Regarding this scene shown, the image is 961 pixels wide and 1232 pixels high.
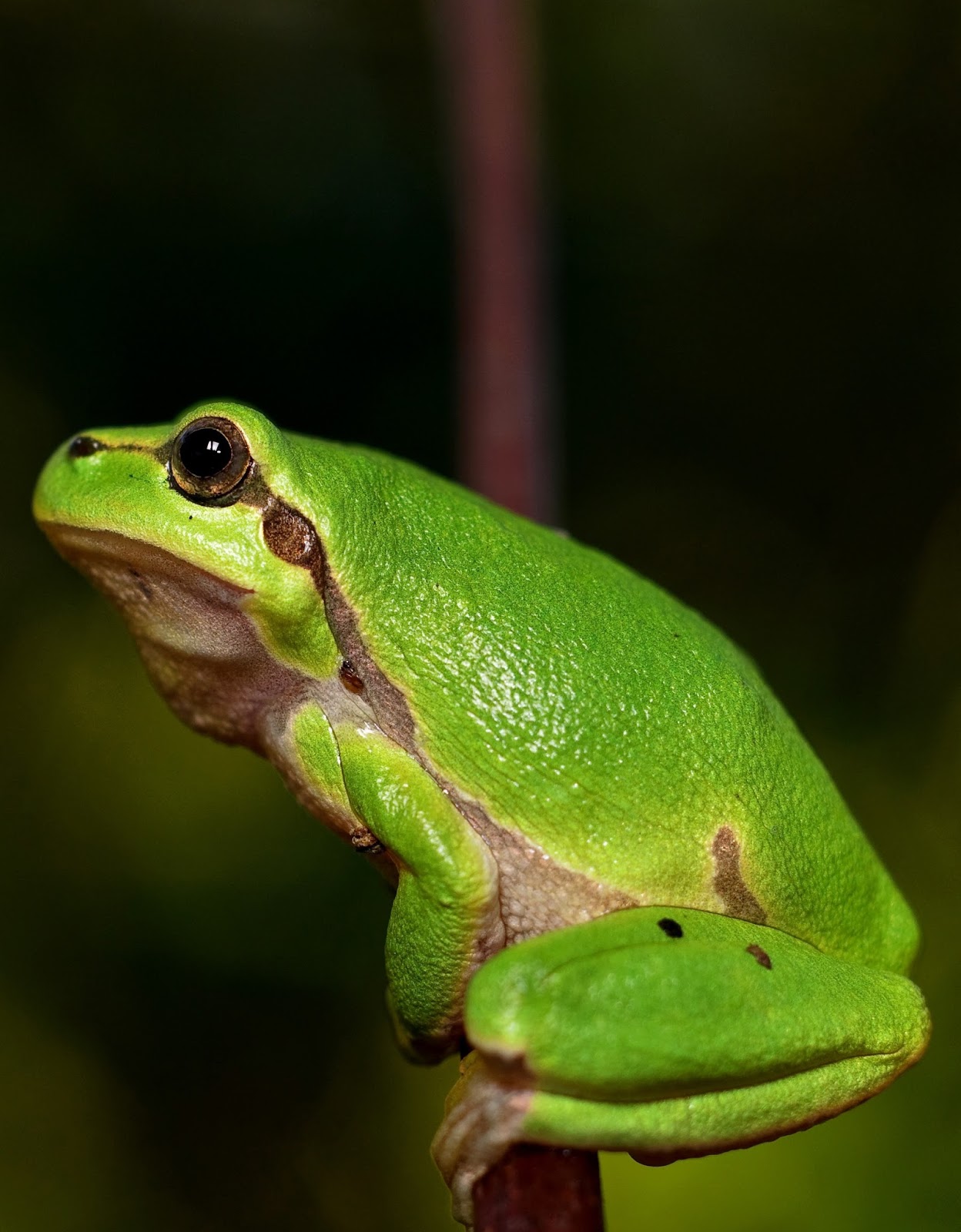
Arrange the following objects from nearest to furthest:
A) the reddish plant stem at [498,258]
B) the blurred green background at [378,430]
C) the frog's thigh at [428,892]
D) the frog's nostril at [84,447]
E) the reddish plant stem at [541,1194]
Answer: the reddish plant stem at [541,1194] → the frog's thigh at [428,892] → the frog's nostril at [84,447] → the reddish plant stem at [498,258] → the blurred green background at [378,430]

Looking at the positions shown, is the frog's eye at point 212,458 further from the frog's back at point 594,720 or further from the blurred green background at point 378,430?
the blurred green background at point 378,430

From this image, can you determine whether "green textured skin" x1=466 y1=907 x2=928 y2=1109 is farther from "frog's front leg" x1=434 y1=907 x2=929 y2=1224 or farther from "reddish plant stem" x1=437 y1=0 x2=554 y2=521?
"reddish plant stem" x1=437 y1=0 x2=554 y2=521

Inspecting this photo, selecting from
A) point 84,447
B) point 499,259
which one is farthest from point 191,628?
point 499,259

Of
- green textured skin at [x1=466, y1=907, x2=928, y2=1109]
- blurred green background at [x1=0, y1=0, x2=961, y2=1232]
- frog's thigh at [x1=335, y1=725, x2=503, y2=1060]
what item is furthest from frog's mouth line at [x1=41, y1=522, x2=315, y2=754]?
blurred green background at [x1=0, y1=0, x2=961, y2=1232]

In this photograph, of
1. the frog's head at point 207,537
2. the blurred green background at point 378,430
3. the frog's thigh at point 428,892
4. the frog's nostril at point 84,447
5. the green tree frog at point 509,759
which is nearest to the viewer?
the green tree frog at point 509,759

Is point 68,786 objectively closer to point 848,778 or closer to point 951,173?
point 848,778

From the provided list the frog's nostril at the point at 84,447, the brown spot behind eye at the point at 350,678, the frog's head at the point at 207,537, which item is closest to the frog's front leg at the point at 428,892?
the brown spot behind eye at the point at 350,678
